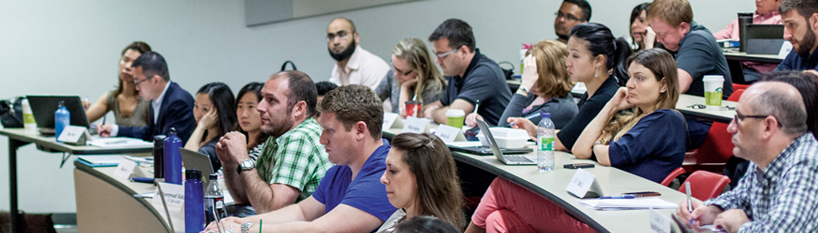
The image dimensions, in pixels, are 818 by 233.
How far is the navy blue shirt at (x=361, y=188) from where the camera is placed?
2.15 meters

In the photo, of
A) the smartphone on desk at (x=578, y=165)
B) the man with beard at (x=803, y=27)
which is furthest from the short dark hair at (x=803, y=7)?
the smartphone on desk at (x=578, y=165)

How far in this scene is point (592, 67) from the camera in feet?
10.6

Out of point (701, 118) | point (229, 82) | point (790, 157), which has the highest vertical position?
point (790, 157)

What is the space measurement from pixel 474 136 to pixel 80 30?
4.20 metres

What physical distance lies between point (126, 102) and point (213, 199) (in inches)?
135

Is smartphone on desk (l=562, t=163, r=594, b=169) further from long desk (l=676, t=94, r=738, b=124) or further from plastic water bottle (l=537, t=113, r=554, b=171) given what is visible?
long desk (l=676, t=94, r=738, b=124)

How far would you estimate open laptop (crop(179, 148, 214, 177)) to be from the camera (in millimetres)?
2398

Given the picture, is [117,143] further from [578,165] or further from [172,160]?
[578,165]

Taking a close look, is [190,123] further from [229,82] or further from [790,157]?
[790,157]

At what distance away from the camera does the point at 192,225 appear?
2.29m

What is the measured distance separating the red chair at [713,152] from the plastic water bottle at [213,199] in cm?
213

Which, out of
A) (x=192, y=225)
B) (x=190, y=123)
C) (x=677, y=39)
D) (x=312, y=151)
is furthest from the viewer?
(x=190, y=123)

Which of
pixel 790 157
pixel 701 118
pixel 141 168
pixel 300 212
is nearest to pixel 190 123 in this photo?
pixel 141 168

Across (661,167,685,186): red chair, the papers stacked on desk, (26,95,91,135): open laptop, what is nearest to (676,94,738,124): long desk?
(661,167,685,186): red chair
